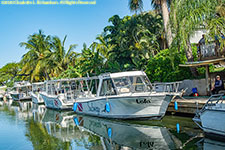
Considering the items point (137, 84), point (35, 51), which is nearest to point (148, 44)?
point (137, 84)

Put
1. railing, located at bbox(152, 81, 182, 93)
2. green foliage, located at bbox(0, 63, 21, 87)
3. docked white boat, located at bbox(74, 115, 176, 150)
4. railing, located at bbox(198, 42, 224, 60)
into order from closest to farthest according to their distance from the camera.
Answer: docked white boat, located at bbox(74, 115, 176, 150) → railing, located at bbox(152, 81, 182, 93) → railing, located at bbox(198, 42, 224, 60) → green foliage, located at bbox(0, 63, 21, 87)

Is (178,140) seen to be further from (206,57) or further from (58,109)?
(58,109)

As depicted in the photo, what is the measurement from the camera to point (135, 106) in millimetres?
12234

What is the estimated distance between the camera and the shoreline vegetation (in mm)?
12688

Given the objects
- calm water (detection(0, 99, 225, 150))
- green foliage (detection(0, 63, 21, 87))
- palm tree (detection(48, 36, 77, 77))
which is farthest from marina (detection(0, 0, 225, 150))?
green foliage (detection(0, 63, 21, 87))

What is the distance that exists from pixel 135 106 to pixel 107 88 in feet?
7.84

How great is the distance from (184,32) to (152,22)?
1172 centimetres

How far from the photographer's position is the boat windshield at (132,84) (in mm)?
13332

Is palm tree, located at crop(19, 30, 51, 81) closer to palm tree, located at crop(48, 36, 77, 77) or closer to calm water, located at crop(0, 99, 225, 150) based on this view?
palm tree, located at crop(48, 36, 77, 77)

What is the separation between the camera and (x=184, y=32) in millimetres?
12727

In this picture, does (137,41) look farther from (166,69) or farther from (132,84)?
(132,84)

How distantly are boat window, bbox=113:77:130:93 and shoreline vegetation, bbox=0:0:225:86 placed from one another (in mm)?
3959

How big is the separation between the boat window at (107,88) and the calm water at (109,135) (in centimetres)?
168

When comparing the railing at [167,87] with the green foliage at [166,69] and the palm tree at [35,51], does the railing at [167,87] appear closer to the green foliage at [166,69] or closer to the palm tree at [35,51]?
the green foliage at [166,69]
